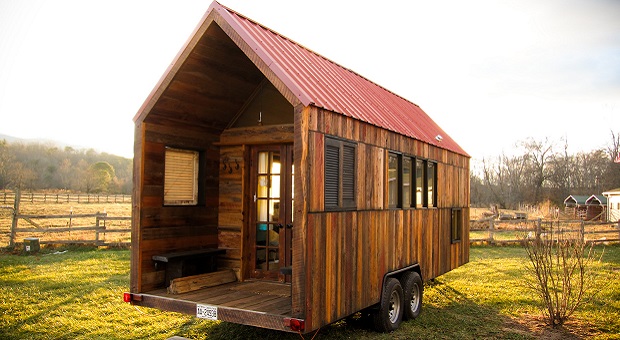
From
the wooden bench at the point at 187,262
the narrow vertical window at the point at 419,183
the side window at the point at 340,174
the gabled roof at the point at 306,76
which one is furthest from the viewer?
the narrow vertical window at the point at 419,183

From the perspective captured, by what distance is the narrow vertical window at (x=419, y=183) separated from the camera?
8.34m

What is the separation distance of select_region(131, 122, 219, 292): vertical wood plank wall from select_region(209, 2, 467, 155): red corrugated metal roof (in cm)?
187

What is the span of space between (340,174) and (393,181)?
6.45ft

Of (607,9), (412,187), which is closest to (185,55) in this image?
(412,187)

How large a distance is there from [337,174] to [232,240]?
272 cm

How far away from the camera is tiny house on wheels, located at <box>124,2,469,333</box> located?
5.23 meters

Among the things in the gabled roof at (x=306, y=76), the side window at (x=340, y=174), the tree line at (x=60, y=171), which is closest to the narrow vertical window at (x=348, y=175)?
the side window at (x=340, y=174)

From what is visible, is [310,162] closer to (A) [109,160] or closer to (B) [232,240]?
(B) [232,240]

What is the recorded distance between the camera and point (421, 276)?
8234mm

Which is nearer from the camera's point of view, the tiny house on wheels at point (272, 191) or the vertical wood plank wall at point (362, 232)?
the vertical wood plank wall at point (362, 232)

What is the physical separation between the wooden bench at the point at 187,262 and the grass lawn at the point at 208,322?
0.90 metres

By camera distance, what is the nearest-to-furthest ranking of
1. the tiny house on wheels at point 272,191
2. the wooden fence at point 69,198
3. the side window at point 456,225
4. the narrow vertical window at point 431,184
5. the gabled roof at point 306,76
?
1. the tiny house on wheels at point 272,191
2. the gabled roof at point 306,76
3. the narrow vertical window at point 431,184
4. the side window at point 456,225
5. the wooden fence at point 69,198

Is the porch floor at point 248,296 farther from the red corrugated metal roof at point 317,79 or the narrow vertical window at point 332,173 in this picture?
the red corrugated metal roof at point 317,79

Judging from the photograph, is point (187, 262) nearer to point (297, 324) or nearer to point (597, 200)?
point (297, 324)
